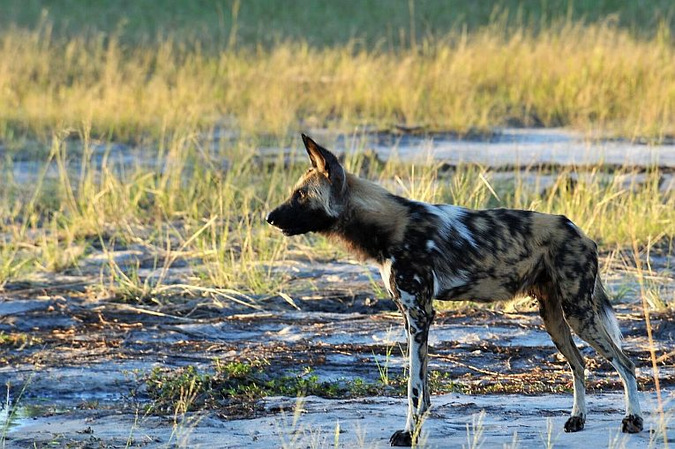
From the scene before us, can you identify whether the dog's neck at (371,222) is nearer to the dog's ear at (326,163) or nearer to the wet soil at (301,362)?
the dog's ear at (326,163)

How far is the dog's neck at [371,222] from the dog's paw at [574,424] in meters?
0.84

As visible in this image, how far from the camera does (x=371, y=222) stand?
14.3 feet

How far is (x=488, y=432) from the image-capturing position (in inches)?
170

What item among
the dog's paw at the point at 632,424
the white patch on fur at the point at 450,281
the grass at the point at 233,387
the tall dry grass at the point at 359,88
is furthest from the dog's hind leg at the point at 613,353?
the tall dry grass at the point at 359,88

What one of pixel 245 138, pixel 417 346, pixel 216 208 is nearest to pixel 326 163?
pixel 417 346

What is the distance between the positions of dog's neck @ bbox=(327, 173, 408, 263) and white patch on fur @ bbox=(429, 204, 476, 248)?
0.13 m

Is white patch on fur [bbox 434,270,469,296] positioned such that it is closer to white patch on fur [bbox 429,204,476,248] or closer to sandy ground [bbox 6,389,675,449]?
white patch on fur [bbox 429,204,476,248]

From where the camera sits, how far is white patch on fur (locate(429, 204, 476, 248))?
440cm

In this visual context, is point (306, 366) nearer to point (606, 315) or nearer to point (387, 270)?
point (387, 270)

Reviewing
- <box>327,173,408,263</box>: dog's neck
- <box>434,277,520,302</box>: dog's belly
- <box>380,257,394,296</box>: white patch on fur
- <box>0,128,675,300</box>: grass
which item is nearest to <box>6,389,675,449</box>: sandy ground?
<box>434,277,520,302</box>: dog's belly

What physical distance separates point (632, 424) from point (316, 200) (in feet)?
4.26

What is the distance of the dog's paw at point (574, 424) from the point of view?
4.33 meters

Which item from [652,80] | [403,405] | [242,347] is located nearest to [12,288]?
[242,347]

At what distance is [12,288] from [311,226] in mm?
3074
